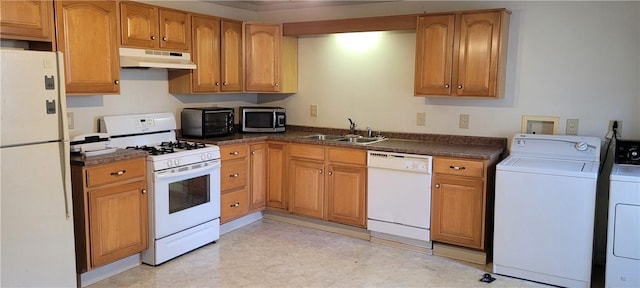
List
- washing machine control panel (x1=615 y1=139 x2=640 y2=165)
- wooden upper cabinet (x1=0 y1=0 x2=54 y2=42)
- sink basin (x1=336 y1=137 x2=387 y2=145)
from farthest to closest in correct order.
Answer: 1. sink basin (x1=336 y1=137 x2=387 y2=145)
2. washing machine control panel (x1=615 y1=139 x2=640 y2=165)
3. wooden upper cabinet (x1=0 y1=0 x2=54 y2=42)

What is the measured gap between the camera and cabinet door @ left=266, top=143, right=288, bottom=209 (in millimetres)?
4676

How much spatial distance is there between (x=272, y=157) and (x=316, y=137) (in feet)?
1.57

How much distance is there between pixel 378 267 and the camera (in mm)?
3732

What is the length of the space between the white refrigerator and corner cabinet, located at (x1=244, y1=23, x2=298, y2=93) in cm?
218

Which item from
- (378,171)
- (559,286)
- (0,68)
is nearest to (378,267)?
(378,171)

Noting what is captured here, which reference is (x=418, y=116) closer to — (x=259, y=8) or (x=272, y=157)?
(x=272, y=157)

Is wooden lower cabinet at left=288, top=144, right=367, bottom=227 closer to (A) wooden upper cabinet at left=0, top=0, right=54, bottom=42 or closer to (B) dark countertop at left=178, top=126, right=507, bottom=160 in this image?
(B) dark countertop at left=178, top=126, right=507, bottom=160

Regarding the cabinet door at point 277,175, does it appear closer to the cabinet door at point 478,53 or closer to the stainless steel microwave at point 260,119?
the stainless steel microwave at point 260,119

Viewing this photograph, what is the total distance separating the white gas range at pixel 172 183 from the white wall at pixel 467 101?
7.4 inches

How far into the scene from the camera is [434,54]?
404 cm

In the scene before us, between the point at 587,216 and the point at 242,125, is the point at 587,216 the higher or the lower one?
the lower one

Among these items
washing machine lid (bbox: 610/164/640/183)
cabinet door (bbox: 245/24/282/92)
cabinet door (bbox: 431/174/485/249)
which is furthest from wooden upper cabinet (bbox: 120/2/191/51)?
washing machine lid (bbox: 610/164/640/183)

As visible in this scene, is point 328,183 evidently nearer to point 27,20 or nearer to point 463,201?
point 463,201

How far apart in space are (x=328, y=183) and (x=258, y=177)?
0.73 m
